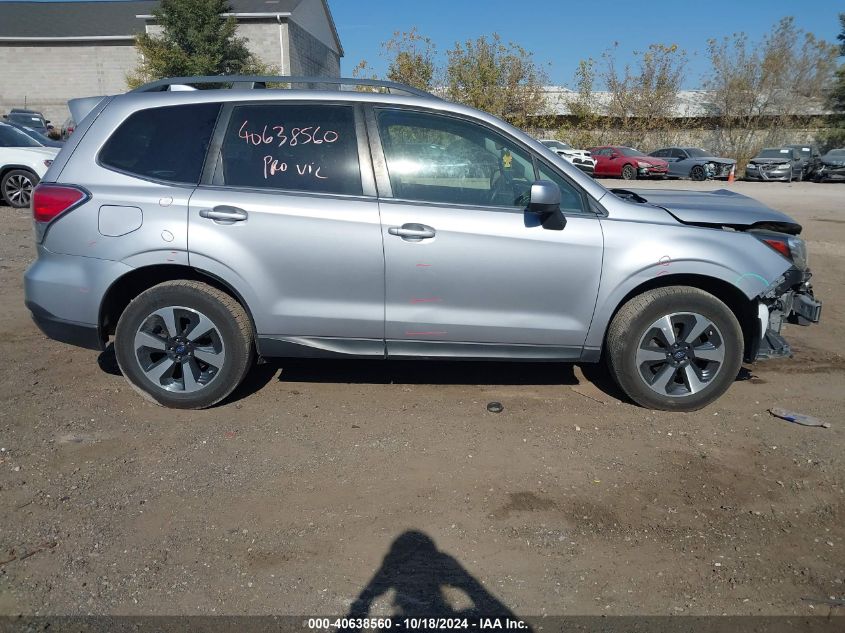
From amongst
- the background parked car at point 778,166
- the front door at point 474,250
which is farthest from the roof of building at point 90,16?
the front door at point 474,250

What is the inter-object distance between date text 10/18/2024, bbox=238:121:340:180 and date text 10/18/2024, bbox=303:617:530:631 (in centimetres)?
262

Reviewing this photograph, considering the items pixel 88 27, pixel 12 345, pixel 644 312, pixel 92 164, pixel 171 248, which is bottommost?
pixel 12 345

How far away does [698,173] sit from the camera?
30.2 m

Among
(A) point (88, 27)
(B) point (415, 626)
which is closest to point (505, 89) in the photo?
(A) point (88, 27)

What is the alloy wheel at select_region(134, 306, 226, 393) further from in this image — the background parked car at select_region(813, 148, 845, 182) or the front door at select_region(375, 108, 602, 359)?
the background parked car at select_region(813, 148, 845, 182)

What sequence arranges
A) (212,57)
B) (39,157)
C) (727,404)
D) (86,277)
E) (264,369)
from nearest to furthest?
A: 1. (86,277)
2. (727,404)
3. (264,369)
4. (39,157)
5. (212,57)

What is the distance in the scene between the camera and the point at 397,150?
4.18m

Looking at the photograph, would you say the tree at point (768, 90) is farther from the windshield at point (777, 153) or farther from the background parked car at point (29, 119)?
the background parked car at point (29, 119)

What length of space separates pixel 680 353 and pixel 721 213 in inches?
39.3

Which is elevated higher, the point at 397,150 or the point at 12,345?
the point at 397,150

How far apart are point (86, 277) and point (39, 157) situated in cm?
1010

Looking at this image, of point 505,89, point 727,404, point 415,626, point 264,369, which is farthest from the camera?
point 505,89

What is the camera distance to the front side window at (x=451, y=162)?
416 centimetres

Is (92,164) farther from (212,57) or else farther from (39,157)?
(212,57)
